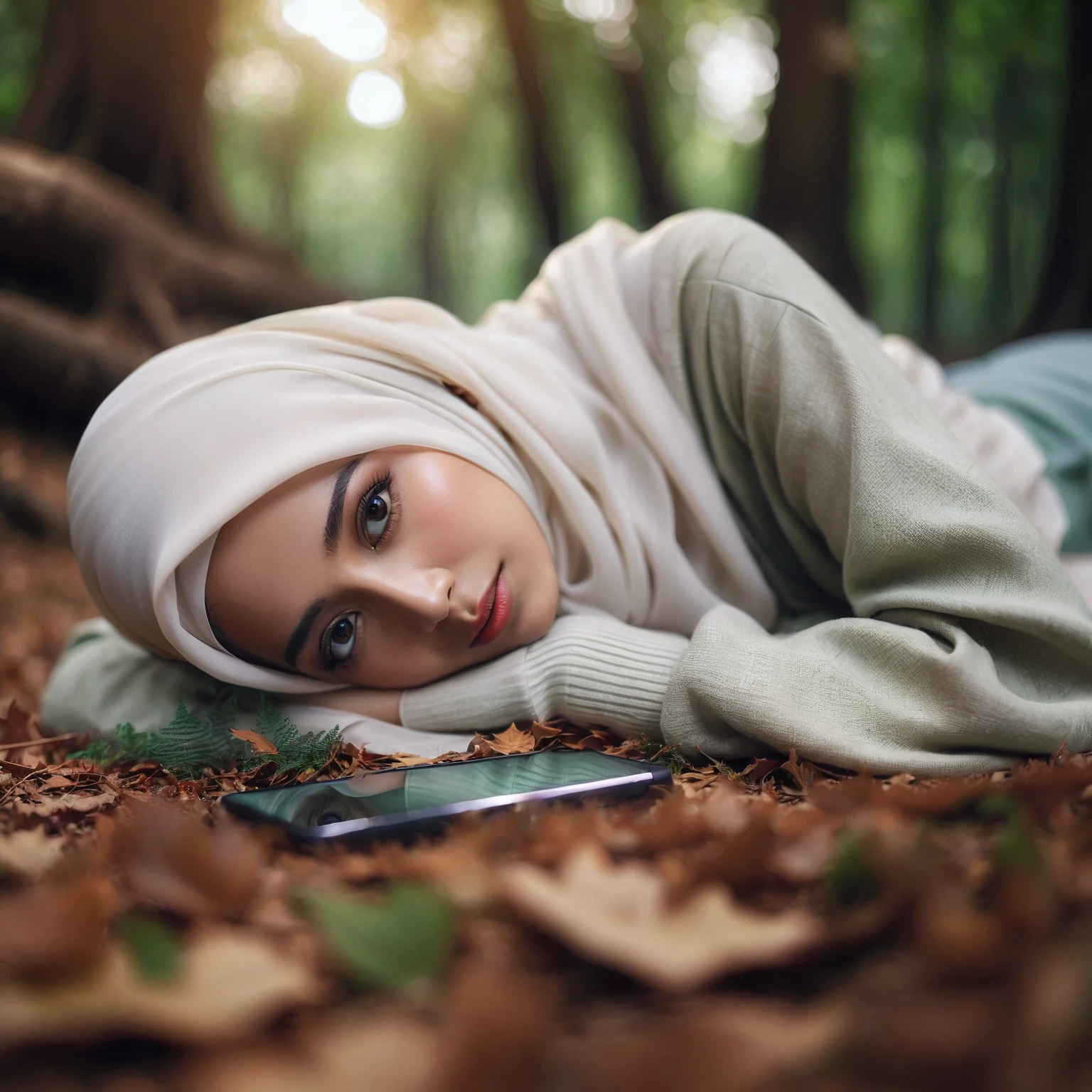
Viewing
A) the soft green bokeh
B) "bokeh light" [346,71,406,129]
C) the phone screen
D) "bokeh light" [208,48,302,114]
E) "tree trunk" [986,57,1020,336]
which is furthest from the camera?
"bokeh light" [208,48,302,114]

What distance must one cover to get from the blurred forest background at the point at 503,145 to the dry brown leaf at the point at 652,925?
15.0 ft

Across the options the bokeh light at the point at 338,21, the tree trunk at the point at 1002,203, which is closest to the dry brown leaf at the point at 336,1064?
the bokeh light at the point at 338,21

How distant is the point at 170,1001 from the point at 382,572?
3.40ft

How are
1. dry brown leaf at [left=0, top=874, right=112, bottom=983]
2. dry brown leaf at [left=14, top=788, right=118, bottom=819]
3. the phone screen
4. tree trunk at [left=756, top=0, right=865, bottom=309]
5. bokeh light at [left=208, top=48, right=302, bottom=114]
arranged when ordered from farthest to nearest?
1. bokeh light at [left=208, top=48, right=302, bottom=114]
2. tree trunk at [left=756, top=0, right=865, bottom=309]
3. dry brown leaf at [left=14, top=788, right=118, bottom=819]
4. the phone screen
5. dry brown leaf at [left=0, top=874, right=112, bottom=983]

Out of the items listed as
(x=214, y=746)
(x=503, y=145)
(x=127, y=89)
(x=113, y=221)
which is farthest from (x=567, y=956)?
(x=503, y=145)

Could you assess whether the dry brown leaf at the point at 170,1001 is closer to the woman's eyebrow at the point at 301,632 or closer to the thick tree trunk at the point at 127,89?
the woman's eyebrow at the point at 301,632

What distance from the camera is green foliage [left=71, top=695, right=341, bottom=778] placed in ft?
5.55

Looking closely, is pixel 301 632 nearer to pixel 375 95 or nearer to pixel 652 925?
pixel 652 925

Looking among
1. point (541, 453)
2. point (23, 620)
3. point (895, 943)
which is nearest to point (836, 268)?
point (541, 453)

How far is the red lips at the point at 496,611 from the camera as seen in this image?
1.74m

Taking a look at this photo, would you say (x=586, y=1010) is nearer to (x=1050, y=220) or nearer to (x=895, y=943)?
(x=895, y=943)

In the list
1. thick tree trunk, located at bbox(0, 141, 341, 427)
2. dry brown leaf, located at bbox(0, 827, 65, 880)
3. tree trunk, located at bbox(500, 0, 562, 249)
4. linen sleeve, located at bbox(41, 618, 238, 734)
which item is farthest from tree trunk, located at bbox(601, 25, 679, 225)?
dry brown leaf, located at bbox(0, 827, 65, 880)

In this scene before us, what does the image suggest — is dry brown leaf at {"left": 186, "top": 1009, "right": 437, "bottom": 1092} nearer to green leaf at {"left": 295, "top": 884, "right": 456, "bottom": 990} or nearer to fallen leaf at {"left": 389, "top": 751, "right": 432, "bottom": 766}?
green leaf at {"left": 295, "top": 884, "right": 456, "bottom": 990}

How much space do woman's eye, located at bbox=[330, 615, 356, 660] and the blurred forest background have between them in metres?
3.50
